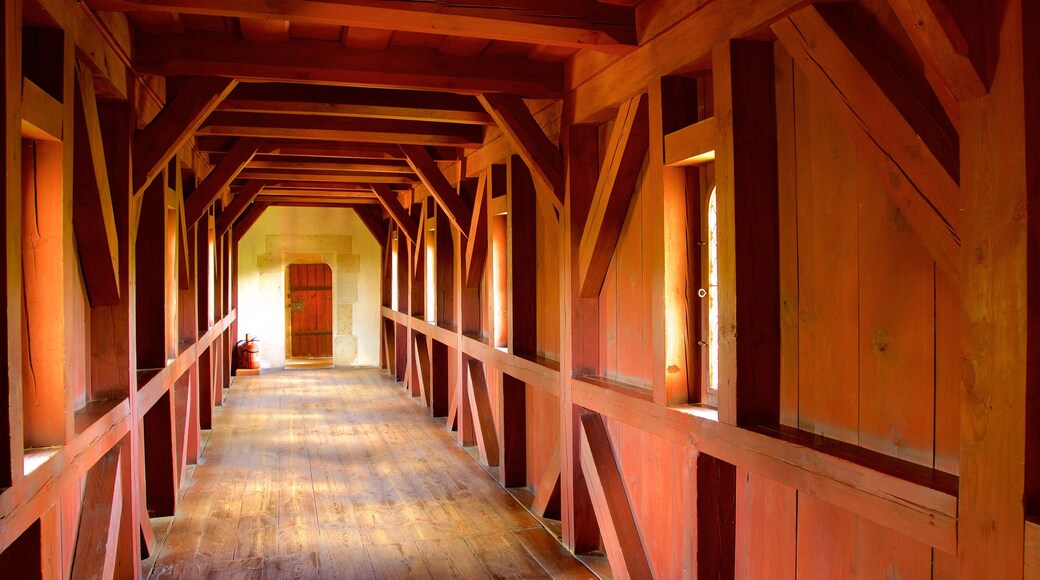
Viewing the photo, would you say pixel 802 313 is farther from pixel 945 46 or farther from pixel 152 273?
pixel 152 273

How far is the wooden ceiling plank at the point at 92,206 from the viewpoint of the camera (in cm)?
339

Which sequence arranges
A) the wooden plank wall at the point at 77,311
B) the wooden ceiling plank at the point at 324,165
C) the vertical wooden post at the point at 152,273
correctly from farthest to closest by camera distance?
the wooden ceiling plank at the point at 324,165, the vertical wooden post at the point at 152,273, the wooden plank wall at the point at 77,311

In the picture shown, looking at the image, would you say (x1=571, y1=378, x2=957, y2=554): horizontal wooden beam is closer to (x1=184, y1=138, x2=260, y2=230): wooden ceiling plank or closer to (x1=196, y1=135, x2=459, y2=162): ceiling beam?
(x1=184, y1=138, x2=260, y2=230): wooden ceiling plank

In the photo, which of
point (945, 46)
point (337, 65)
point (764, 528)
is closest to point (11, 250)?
point (337, 65)

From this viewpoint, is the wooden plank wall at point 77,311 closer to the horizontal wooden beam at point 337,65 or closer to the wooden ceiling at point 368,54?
the horizontal wooden beam at point 337,65

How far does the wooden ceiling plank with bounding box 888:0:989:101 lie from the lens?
6.14ft

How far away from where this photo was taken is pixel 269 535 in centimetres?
509

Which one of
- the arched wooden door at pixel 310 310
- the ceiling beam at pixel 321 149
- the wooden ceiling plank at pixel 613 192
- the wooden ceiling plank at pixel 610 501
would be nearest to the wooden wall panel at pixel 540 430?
the wooden ceiling plank at pixel 610 501

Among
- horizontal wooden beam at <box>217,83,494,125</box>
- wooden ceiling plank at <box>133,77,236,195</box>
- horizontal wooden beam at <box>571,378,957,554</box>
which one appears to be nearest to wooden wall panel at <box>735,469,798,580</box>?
horizontal wooden beam at <box>571,378,957,554</box>

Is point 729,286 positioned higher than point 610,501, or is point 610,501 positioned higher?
point 729,286

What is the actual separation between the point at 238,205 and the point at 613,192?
7171 millimetres

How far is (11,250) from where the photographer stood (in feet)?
7.78

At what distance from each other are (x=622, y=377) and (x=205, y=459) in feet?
14.9

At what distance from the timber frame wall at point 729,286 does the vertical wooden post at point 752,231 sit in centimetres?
1
